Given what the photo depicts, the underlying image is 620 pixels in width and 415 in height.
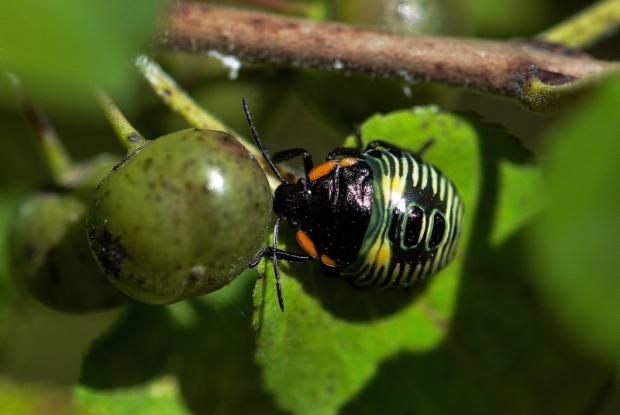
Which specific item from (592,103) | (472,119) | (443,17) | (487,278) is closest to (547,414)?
A: (487,278)

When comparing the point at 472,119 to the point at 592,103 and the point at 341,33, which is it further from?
the point at 592,103

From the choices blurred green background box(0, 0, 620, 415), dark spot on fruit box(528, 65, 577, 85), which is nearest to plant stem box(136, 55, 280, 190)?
blurred green background box(0, 0, 620, 415)

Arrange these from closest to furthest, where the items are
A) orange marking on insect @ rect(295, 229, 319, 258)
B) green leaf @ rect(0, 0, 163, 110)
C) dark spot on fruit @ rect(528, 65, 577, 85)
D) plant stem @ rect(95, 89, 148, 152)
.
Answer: green leaf @ rect(0, 0, 163, 110), plant stem @ rect(95, 89, 148, 152), dark spot on fruit @ rect(528, 65, 577, 85), orange marking on insect @ rect(295, 229, 319, 258)

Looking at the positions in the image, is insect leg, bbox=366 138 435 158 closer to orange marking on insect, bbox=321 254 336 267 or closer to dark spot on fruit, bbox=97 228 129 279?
orange marking on insect, bbox=321 254 336 267

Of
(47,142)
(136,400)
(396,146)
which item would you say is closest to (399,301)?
(396,146)

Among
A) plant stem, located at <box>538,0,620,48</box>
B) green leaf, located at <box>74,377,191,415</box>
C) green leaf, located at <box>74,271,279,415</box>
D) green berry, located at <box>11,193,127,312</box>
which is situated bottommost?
green leaf, located at <box>74,377,191,415</box>

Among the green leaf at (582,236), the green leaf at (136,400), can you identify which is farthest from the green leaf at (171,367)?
the green leaf at (582,236)

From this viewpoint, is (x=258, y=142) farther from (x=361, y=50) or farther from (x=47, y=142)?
(x=47, y=142)
